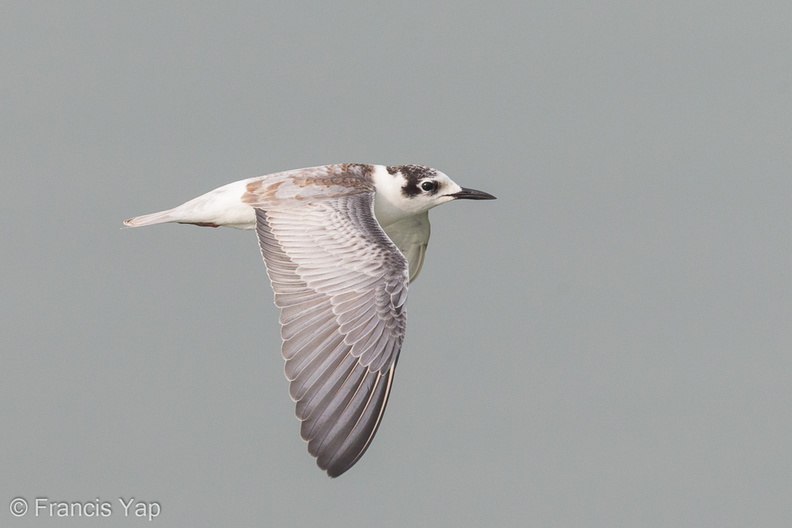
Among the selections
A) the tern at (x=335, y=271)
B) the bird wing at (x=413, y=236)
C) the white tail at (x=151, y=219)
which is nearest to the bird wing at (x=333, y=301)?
the tern at (x=335, y=271)

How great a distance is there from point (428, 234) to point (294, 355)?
3.67 meters

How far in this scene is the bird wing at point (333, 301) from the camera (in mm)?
8688

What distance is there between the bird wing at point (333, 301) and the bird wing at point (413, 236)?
53.1 inches

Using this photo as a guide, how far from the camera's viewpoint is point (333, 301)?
9.50 m

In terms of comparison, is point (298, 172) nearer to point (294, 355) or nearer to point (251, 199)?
point (251, 199)

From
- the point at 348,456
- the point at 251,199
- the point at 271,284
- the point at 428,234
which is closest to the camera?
the point at 348,456

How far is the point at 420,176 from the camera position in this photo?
37.6 ft

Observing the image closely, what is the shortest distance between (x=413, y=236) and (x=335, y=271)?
110 inches

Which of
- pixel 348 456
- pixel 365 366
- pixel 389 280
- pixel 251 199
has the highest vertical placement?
pixel 251 199

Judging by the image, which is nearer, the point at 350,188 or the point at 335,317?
the point at 335,317

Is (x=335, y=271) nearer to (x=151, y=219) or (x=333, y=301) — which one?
(x=333, y=301)

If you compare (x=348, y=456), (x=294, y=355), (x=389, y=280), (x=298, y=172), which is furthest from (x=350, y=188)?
(x=348, y=456)

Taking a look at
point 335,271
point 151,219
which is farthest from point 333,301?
point 151,219

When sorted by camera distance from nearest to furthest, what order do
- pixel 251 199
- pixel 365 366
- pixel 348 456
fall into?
pixel 348 456 → pixel 365 366 → pixel 251 199
